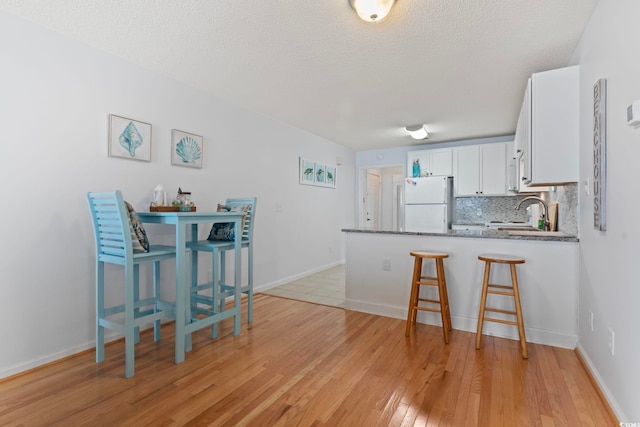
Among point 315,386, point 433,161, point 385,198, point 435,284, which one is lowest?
point 315,386

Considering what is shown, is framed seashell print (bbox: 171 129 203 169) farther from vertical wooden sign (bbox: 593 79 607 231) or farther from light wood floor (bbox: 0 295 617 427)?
vertical wooden sign (bbox: 593 79 607 231)

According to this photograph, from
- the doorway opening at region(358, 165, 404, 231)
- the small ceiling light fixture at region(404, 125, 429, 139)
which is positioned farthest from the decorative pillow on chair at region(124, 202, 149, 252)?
the doorway opening at region(358, 165, 404, 231)

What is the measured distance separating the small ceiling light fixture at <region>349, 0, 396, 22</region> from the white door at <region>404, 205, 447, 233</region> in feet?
11.8

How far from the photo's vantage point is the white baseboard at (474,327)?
2.40 meters

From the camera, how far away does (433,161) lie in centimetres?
532

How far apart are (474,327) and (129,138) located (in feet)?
10.7

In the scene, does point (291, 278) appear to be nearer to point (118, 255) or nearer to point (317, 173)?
point (317, 173)

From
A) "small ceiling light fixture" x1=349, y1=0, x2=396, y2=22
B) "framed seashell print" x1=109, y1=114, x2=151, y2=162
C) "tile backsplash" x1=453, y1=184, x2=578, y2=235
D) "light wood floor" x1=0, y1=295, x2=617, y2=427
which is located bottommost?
"light wood floor" x1=0, y1=295, x2=617, y2=427

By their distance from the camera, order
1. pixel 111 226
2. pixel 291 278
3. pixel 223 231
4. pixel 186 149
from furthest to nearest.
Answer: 1. pixel 291 278
2. pixel 186 149
3. pixel 223 231
4. pixel 111 226

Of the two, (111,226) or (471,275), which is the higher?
(111,226)

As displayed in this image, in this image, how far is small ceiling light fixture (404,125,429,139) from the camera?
174 inches

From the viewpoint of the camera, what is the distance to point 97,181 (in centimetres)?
238

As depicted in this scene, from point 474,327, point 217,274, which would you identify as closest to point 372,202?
point 474,327

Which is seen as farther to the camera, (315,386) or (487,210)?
(487,210)
